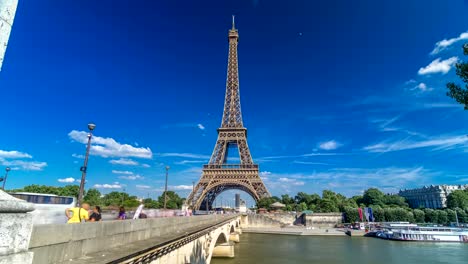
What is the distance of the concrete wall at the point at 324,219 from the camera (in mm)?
66250

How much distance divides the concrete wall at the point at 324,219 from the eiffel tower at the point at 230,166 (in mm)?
18532

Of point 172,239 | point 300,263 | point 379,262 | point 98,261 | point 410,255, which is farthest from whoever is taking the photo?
point 410,255

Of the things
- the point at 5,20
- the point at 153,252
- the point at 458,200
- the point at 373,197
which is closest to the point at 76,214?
the point at 153,252

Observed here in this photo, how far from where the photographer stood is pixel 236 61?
72.6 metres

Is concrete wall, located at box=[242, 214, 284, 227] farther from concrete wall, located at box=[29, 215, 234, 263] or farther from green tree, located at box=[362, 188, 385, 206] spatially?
concrete wall, located at box=[29, 215, 234, 263]

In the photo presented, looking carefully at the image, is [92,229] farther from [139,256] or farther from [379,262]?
[379,262]

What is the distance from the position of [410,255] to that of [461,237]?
23.3 meters

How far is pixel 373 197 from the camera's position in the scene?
86.9m

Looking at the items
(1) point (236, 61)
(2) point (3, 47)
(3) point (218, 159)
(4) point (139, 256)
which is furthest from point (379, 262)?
(1) point (236, 61)

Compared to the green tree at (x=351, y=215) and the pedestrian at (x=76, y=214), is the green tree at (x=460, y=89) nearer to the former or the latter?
the pedestrian at (x=76, y=214)

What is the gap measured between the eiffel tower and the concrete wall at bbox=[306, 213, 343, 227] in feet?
60.8

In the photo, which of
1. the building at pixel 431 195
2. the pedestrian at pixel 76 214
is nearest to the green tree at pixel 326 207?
the building at pixel 431 195

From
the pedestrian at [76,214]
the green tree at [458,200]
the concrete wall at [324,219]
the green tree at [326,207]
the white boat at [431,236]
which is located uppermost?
the green tree at [458,200]

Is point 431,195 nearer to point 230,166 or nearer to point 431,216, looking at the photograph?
point 431,216
